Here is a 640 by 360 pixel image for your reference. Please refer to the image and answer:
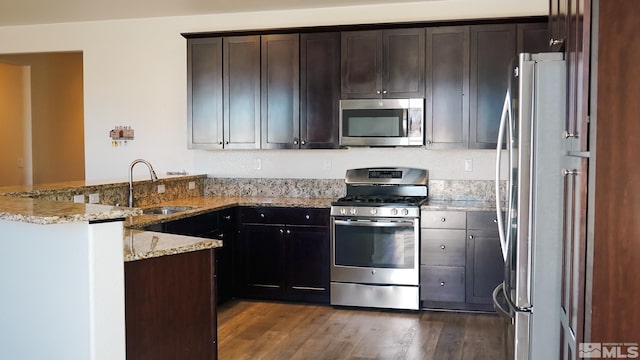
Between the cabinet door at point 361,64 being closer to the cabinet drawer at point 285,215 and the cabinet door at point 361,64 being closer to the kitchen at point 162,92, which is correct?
the kitchen at point 162,92

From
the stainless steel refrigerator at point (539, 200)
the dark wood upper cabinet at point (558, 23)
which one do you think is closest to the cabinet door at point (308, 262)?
the stainless steel refrigerator at point (539, 200)

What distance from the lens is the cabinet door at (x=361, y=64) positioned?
17.3ft

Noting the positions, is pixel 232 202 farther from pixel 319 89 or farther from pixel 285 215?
pixel 319 89

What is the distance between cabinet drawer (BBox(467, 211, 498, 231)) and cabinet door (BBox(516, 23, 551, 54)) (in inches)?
51.3

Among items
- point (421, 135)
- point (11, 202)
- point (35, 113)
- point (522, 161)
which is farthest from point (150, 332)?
point (35, 113)

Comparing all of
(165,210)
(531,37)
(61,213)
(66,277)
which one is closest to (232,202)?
(165,210)

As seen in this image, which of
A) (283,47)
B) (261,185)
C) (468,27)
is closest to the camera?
(468,27)

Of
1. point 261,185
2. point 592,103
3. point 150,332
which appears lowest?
point 150,332

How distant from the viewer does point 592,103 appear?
1.96 m

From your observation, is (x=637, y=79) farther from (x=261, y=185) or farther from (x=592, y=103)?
(x=261, y=185)

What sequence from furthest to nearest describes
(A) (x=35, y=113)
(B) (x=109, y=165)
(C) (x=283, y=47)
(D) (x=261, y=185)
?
(A) (x=35, y=113) → (B) (x=109, y=165) → (D) (x=261, y=185) → (C) (x=283, y=47)

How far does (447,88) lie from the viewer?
512 cm

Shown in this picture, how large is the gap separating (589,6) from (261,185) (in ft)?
13.9

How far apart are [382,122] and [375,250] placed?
1.08m
